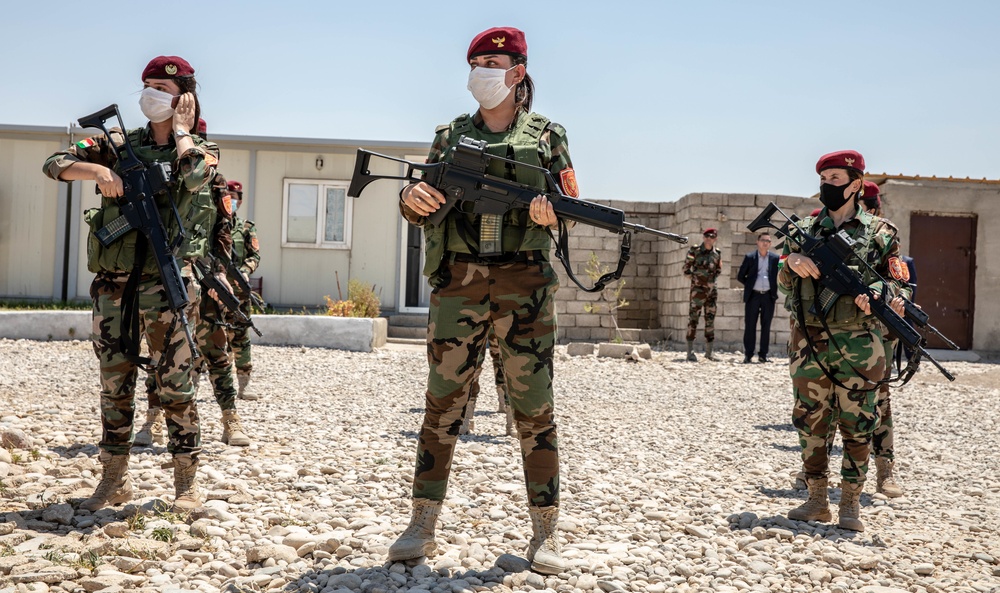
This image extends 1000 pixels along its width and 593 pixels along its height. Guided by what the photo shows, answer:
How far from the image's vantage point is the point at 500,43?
319cm

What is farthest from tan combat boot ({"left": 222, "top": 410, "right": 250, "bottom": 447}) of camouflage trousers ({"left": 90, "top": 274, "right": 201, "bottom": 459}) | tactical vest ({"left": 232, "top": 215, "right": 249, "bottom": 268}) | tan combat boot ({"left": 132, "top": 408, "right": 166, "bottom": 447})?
camouflage trousers ({"left": 90, "top": 274, "right": 201, "bottom": 459})

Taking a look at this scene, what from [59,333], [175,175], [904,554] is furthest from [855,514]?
[59,333]

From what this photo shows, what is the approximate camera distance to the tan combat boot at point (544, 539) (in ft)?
10.2

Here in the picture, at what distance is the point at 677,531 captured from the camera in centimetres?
401

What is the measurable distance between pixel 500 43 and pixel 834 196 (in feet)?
6.88

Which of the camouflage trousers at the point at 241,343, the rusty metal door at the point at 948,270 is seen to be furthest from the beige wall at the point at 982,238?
the camouflage trousers at the point at 241,343

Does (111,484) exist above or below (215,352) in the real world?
below

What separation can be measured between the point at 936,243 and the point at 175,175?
14.0m

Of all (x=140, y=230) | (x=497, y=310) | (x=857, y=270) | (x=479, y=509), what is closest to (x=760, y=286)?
(x=857, y=270)

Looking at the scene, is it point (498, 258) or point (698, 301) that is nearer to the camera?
point (498, 258)

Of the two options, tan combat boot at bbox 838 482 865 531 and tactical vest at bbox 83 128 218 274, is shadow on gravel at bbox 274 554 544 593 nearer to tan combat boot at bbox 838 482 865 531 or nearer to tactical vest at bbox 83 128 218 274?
tactical vest at bbox 83 128 218 274

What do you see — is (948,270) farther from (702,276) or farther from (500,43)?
(500,43)

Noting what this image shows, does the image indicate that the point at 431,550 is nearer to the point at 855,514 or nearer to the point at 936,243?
the point at 855,514

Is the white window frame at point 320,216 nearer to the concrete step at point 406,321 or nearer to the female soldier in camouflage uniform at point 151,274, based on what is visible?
the concrete step at point 406,321
